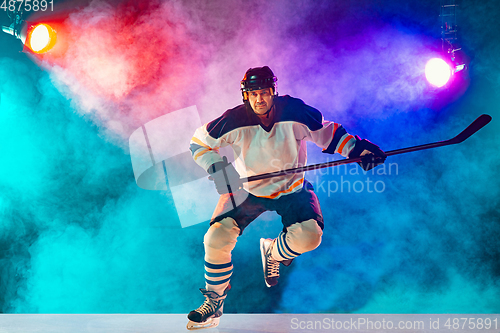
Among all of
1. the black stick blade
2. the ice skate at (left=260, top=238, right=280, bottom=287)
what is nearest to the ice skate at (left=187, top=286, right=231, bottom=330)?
the ice skate at (left=260, top=238, right=280, bottom=287)

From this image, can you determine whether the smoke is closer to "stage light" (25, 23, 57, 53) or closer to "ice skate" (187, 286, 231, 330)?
"stage light" (25, 23, 57, 53)

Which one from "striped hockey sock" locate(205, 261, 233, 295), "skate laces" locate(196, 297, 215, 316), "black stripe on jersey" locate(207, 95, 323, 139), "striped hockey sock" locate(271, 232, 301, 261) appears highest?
"black stripe on jersey" locate(207, 95, 323, 139)

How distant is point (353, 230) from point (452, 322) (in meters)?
0.76

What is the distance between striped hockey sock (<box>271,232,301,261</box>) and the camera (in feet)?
6.38

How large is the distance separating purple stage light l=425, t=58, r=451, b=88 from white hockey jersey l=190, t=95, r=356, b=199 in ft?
2.68

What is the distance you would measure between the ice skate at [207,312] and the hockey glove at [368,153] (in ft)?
3.49

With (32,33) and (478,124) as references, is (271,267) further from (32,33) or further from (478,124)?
(32,33)

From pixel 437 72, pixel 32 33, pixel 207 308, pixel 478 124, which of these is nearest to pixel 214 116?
pixel 207 308

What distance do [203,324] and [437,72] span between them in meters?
2.08

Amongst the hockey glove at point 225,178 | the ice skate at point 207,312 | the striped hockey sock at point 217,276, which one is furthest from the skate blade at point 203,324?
the hockey glove at point 225,178

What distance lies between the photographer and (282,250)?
77.5 inches

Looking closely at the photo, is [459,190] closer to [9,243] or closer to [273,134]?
[273,134]

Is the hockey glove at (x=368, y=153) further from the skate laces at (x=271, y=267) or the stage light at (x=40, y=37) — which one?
the stage light at (x=40, y=37)

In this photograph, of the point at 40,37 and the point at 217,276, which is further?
the point at 40,37
